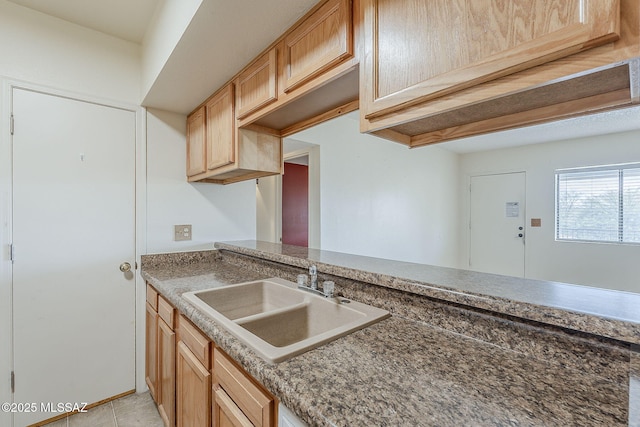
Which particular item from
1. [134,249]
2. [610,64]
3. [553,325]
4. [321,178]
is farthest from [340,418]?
[321,178]

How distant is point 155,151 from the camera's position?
2.12m

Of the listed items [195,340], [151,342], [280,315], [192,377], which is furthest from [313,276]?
[151,342]

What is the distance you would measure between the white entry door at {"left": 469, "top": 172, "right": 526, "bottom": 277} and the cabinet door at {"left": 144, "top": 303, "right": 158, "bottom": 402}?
16.2 feet

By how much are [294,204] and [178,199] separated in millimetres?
2222

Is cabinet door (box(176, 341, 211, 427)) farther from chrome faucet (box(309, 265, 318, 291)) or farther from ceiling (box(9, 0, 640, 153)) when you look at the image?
ceiling (box(9, 0, 640, 153))

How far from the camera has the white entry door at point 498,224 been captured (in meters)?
4.58

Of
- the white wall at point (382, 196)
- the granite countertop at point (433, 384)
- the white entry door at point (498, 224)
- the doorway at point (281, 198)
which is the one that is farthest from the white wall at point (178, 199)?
the white entry door at point (498, 224)

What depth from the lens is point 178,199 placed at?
7.25ft

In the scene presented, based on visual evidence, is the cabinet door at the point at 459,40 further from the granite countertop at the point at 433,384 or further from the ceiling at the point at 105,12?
the ceiling at the point at 105,12

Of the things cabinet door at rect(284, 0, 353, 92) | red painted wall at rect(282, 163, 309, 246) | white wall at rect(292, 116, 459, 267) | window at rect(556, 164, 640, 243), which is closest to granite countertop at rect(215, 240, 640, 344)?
cabinet door at rect(284, 0, 353, 92)

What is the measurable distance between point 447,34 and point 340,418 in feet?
2.93

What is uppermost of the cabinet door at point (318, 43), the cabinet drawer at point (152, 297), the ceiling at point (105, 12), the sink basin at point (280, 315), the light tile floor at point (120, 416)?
the ceiling at point (105, 12)

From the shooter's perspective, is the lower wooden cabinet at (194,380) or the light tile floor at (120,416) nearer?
the lower wooden cabinet at (194,380)

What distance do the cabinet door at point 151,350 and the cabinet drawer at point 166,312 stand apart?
14cm
